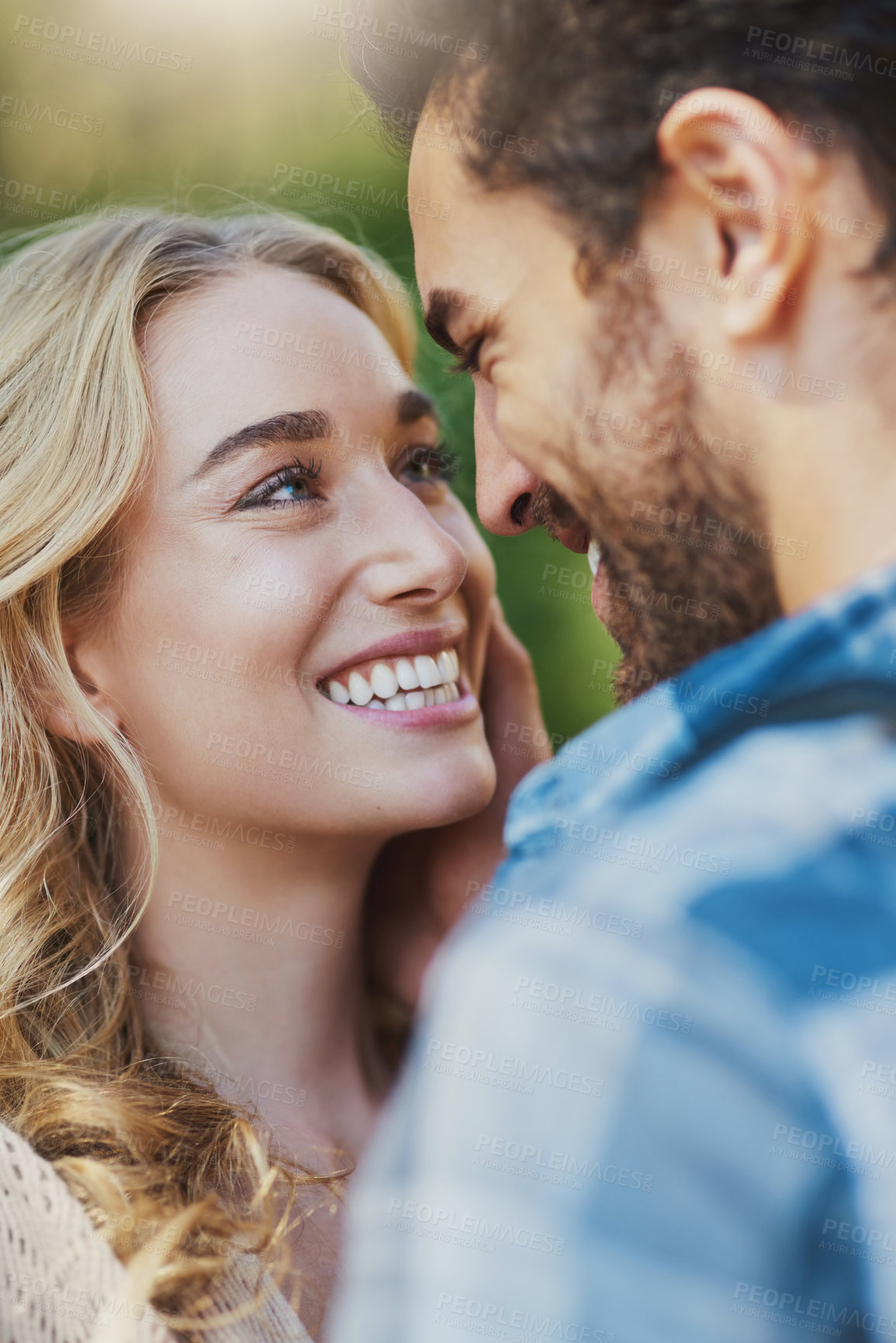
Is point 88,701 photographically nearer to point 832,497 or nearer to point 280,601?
point 280,601

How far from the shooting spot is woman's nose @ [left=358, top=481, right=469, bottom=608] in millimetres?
1379

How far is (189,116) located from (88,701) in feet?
4.33

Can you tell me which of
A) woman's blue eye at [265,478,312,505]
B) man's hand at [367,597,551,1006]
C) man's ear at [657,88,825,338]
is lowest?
man's hand at [367,597,551,1006]

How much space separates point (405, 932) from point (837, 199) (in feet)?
4.15

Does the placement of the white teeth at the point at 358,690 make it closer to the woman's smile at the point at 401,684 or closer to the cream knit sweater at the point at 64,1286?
the woman's smile at the point at 401,684

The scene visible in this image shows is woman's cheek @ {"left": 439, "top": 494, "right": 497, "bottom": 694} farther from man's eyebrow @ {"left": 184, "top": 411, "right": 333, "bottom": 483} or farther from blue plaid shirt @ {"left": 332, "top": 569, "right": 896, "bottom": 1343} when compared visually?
blue plaid shirt @ {"left": 332, "top": 569, "right": 896, "bottom": 1343}

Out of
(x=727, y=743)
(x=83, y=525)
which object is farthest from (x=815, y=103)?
(x=83, y=525)

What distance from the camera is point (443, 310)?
44.9 inches

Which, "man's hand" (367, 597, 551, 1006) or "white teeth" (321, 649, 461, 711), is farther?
"man's hand" (367, 597, 551, 1006)

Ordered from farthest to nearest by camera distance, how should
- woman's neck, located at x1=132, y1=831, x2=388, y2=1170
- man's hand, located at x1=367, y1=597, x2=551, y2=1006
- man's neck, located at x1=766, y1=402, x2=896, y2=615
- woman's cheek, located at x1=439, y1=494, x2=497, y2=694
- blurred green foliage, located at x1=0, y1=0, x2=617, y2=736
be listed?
blurred green foliage, located at x1=0, y1=0, x2=617, y2=736 < man's hand, located at x1=367, y1=597, x2=551, y2=1006 < woman's cheek, located at x1=439, y1=494, x2=497, y2=694 < woman's neck, located at x1=132, y1=831, x2=388, y2=1170 < man's neck, located at x1=766, y1=402, x2=896, y2=615

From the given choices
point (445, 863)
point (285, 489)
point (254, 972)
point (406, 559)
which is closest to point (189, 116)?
point (285, 489)

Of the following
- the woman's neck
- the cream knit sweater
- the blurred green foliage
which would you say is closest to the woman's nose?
the woman's neck

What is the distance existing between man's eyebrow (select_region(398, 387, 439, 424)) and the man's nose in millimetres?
206

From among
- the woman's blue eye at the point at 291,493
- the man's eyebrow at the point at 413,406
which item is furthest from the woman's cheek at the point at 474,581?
the woman's blue eye at the point at 291,493
